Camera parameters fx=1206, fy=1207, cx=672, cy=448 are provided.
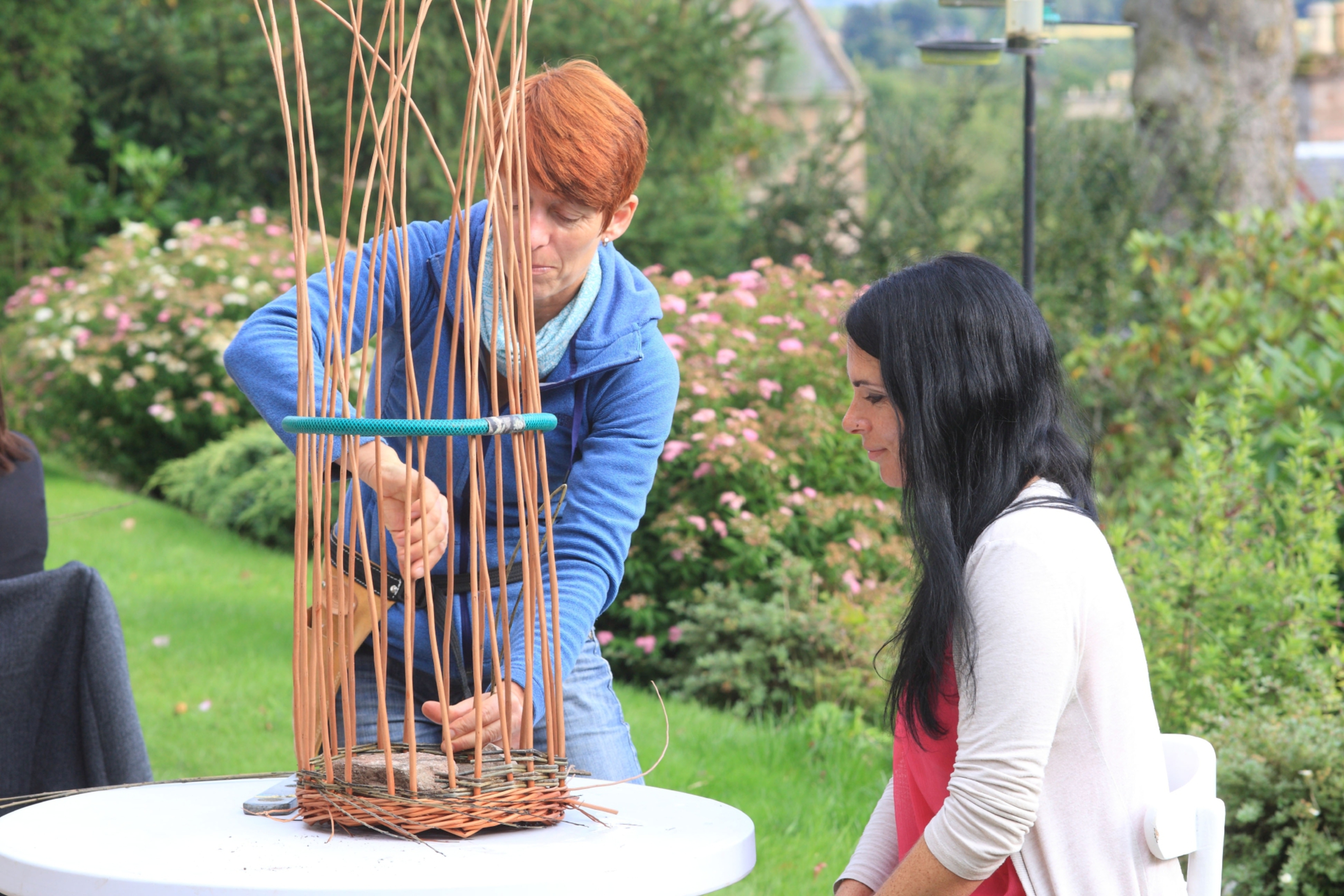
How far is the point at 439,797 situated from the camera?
1319 mm

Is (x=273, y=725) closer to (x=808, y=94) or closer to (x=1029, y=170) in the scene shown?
(x=1029, y=170)

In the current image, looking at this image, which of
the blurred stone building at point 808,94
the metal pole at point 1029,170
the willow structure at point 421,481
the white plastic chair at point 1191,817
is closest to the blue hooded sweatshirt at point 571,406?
the willow structure at point 421,481

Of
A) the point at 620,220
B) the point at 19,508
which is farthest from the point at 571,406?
the point at 19,508

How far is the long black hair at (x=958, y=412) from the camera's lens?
149cm

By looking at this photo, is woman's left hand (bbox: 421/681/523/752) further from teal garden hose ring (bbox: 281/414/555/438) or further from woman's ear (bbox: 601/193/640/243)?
woman's ear (bbox: 601/193/640/243)

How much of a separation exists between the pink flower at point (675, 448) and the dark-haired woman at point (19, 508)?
93.4 inches

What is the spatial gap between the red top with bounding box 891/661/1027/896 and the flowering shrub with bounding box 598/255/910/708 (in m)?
2.47

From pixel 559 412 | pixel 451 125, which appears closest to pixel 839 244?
pixel 451 125

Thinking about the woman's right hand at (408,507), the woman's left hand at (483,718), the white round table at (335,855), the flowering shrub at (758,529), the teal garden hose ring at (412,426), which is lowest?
the flowering shrub at (758,529)

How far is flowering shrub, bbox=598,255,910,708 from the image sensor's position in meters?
4.24

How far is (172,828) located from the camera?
1350 mm

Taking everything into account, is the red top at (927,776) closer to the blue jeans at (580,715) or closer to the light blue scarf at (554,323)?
the blue jeans at (580,715)

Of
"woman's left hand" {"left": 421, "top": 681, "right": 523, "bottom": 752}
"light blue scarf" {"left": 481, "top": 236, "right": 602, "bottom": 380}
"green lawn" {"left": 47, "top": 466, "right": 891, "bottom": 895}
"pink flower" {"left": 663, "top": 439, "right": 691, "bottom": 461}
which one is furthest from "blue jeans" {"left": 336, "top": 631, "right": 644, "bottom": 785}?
"pink flower" {"left": 663, "top": 439, "right": 691, "bottom": 461}

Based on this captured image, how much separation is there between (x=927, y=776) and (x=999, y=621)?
304mm
